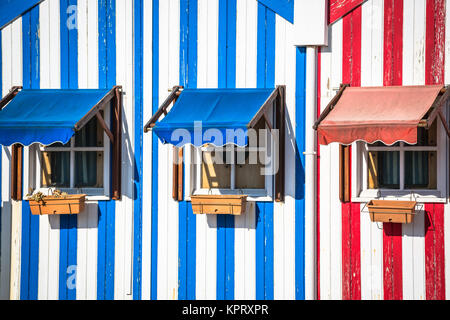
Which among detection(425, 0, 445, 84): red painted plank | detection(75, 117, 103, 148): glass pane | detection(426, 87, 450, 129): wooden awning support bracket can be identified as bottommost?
detection(75, 117, 103, 148): glass pane

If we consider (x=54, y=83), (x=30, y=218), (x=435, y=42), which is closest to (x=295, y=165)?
(x=435, y=42)

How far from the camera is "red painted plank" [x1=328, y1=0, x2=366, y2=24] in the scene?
653cm

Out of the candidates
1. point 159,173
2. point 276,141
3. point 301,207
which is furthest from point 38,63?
point 301,207

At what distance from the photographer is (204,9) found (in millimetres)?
6879

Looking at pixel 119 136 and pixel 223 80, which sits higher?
pixel 223 80

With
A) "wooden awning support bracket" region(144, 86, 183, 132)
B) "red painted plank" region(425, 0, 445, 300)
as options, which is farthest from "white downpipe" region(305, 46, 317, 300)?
"wooden awning support bracket" region(144, 86, 183, 132)

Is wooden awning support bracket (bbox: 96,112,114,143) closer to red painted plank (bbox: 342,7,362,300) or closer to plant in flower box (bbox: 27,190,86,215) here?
plant in flower box (bbox: 27,190,86,215)

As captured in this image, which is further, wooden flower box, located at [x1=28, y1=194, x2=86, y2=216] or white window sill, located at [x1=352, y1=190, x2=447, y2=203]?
wooden flower box, located at [x1=28, y1=194, x2=86, y2=216]

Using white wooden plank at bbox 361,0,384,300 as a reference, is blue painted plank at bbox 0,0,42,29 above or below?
above

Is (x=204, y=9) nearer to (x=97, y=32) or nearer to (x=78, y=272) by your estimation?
(x=97, y=32)

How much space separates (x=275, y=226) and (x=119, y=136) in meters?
2.16

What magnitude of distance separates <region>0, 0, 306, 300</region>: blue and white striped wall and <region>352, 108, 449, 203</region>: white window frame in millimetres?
635

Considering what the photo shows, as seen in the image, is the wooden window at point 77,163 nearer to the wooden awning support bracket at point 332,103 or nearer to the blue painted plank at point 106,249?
the blue painted plank at point 106,249

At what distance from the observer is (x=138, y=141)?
7.00m
